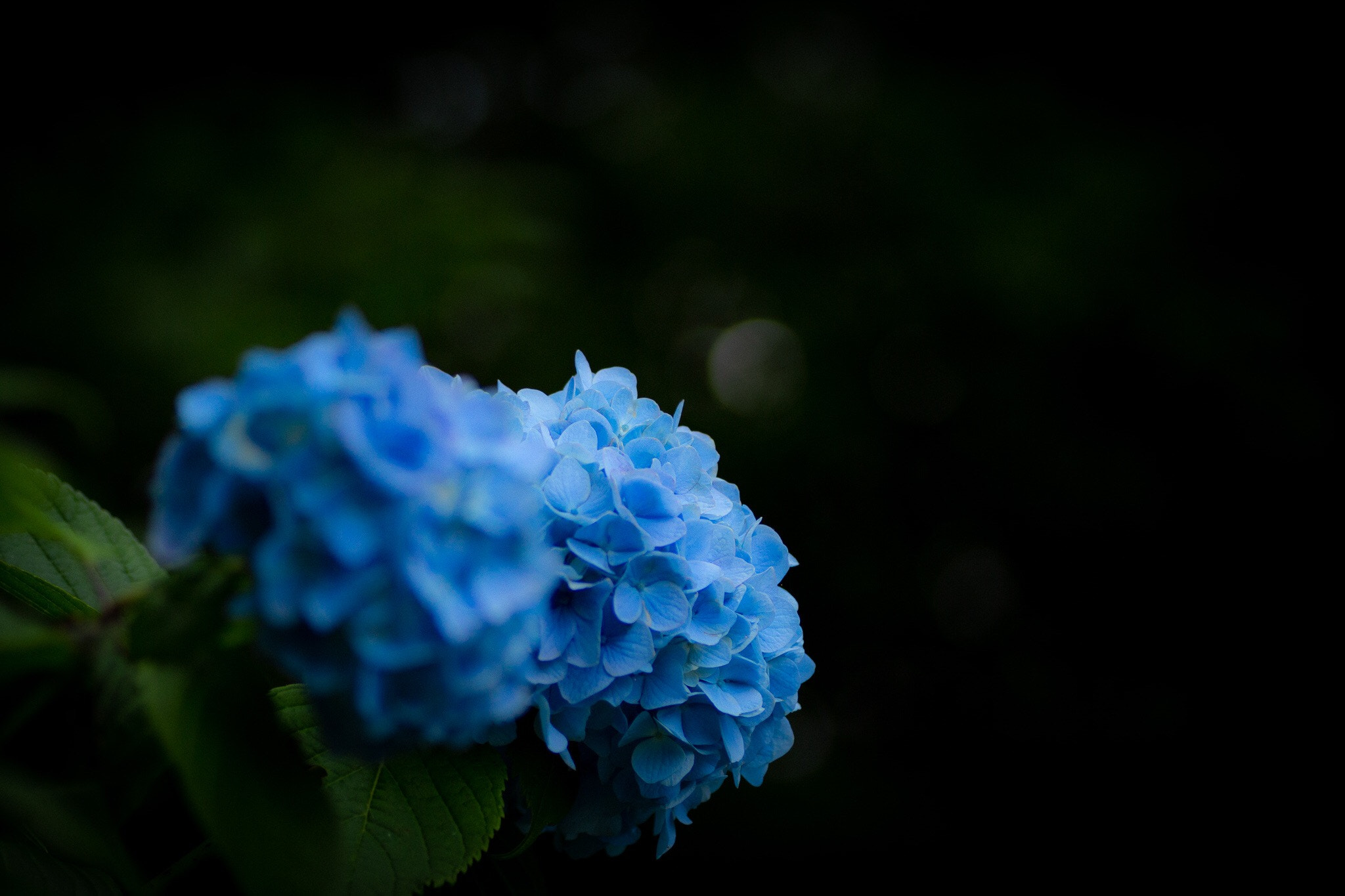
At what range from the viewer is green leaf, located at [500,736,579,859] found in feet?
3.29

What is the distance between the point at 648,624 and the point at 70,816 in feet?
1.72

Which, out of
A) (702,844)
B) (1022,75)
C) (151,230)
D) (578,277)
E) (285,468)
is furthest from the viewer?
(1022,75)

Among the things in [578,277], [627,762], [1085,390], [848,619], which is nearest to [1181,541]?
[1085,390]

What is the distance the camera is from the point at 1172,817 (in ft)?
15.4

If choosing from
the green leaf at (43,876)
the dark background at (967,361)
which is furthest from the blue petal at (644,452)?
the dark background at (967,361)

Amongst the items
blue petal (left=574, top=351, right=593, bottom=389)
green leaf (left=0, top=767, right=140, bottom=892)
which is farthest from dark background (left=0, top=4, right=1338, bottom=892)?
green leaf (left=0, top=767, right=140, bottom=892)

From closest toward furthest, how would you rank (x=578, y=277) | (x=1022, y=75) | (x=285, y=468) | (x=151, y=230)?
1. (x=285, y=468)
2. (x=151, y=230)
3. (x=578, y=277)
4. (x=1022, y=75)

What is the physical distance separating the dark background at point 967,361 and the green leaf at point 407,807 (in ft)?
9.56

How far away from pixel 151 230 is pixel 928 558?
4.01 meters

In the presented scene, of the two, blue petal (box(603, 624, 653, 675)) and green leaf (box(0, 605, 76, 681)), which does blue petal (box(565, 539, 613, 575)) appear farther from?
green leaf (box(0, 605, 76, 681))

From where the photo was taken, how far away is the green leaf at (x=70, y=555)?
36.5 inches

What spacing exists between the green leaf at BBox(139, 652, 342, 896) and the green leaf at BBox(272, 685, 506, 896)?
0.22 metres

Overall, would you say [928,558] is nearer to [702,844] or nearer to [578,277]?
[702,844]

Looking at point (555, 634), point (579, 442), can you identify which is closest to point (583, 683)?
point (555, 634)
